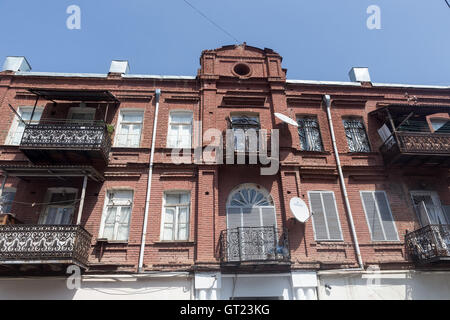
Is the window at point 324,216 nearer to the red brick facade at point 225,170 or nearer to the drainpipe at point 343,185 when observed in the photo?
the red brick facade at point 225,170

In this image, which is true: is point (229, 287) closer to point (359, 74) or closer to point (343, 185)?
point (343, 185)

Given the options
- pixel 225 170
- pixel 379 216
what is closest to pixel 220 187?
pixel 225 170

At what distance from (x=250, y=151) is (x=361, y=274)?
5684 mm

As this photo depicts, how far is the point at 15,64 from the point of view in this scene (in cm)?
1336

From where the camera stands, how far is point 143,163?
1077cm

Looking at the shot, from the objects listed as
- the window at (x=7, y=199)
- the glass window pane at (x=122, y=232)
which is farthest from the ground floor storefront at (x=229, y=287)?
the window at (x=7, y=199)

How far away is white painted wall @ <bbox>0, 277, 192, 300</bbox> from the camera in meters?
8.48

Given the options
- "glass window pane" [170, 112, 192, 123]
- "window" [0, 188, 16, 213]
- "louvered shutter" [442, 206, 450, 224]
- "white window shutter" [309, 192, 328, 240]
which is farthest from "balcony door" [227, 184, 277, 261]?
"window" [0, 188, 16, 213]

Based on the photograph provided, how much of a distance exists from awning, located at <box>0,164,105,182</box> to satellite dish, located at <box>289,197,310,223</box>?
7159 mm

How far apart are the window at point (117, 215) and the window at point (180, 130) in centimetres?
276

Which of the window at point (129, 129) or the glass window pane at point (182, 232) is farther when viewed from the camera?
the window at point (129, 129)

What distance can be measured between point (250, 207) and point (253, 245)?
1716 mm

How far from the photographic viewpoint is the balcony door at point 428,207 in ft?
34.3
